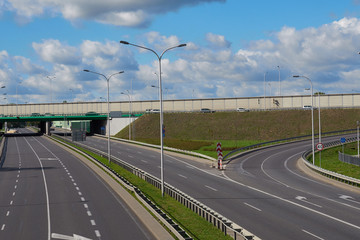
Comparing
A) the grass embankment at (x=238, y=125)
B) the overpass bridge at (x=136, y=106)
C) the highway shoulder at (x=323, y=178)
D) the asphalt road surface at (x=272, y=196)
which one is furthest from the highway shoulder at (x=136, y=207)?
the overpass bridge at (x=136, y=106)

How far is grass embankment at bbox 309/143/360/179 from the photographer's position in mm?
44053

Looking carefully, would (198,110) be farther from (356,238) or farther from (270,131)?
(356,238)

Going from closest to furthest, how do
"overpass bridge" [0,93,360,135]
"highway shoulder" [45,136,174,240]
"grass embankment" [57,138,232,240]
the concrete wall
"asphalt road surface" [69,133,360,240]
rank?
"grass embankment" [57,138,232,240] → "highway shoulder" [45,136,174,240] → "asphalt road surface" [69,133,360,240] → "overpass bridge" [0,93,360,135] → the concrete wall

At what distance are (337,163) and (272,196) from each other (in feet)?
79.2

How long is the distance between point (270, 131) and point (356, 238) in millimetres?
85362

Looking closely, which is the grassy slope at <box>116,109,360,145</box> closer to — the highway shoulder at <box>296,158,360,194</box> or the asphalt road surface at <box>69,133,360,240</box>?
the asphalt road surface at <box>69,133,360,240</box>

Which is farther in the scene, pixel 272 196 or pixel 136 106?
pixel 136 106

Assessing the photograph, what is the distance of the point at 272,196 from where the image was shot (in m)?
31.3

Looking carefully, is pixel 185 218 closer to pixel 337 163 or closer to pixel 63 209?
pixel 63 209

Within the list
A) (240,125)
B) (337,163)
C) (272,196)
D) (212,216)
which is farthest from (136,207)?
(240,125)

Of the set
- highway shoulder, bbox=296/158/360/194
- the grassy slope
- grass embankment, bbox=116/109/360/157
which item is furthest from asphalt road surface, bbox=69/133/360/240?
the grassy slope

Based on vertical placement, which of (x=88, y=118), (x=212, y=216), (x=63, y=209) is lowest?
(x=63, y=209)

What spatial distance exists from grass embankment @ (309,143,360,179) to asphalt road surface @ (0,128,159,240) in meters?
25.2

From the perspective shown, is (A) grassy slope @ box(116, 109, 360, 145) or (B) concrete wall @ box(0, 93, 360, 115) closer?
(A) grassy slope @ box(116, 109, 360, 145)
